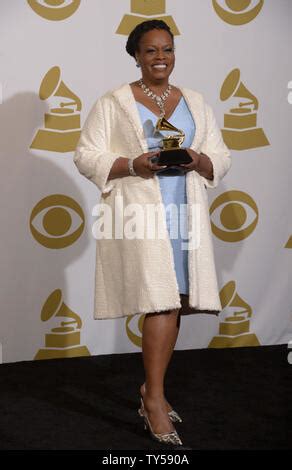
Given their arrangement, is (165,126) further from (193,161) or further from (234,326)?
(234,326)

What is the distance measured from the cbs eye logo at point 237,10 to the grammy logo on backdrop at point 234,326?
A: 1364 millimetres

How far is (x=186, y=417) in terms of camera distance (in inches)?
122

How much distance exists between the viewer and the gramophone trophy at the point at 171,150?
276cm

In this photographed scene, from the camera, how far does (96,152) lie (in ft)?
9.71

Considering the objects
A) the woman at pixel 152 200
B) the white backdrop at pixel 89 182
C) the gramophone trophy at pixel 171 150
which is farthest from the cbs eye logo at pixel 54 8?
the gramophone trophy at pixel 171 150

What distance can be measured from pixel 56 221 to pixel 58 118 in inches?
19.7

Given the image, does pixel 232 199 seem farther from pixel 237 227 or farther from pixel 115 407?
pixel 115 407

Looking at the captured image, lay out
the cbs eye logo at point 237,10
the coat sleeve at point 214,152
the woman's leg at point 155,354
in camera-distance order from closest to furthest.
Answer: the woman's leg at point 155,354 → the coat sleeve at point 214,152 → the cbs eye logo at point 237,10

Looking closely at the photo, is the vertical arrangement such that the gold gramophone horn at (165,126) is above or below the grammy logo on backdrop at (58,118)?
below

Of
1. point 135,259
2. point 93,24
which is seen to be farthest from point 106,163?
point 93,24

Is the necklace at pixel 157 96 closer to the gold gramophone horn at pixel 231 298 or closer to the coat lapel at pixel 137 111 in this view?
the coat lapel at pixel 137 111

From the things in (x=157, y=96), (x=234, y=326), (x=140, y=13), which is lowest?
(x=234, y=326)

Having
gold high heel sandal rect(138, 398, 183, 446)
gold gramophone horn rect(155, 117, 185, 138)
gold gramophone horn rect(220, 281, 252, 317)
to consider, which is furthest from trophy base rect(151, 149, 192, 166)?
gold gramophone horn rect(220, 281, 252, 317)

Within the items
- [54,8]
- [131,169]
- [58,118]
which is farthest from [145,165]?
[54,8]
